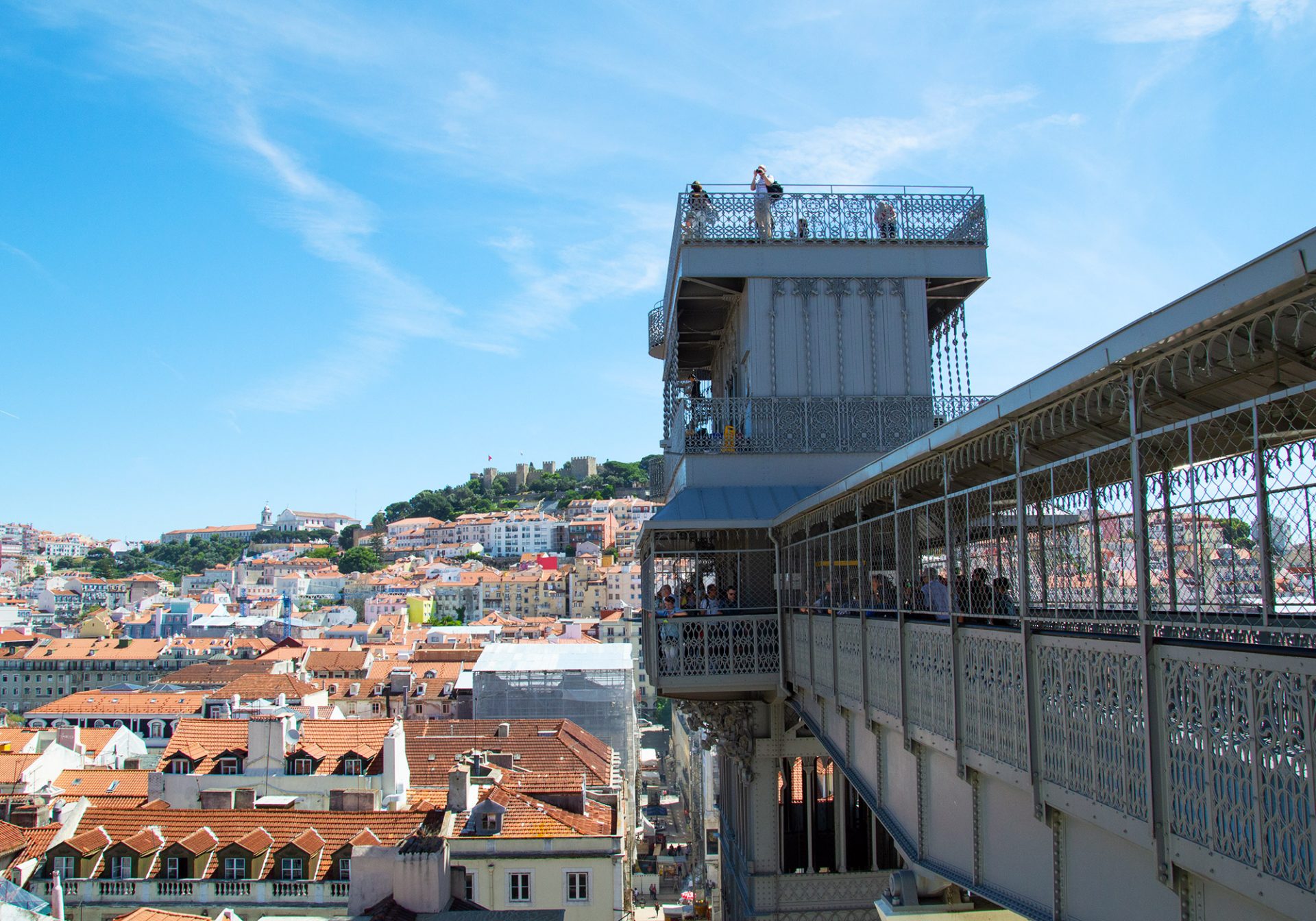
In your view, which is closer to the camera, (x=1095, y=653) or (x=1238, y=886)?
(x=1238, y=886)

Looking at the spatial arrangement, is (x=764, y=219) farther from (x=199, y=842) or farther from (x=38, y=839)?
(x=38, y=839)

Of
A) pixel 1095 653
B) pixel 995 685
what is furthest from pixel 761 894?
pixel 1095 653

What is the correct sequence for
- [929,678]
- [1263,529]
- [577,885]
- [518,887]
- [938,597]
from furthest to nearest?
[577,885] < [518,887] < [938,597] < [929,678] < [1263,529]

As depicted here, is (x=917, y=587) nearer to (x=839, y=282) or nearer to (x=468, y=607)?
(x=839, y=282)

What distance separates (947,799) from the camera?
766 cm

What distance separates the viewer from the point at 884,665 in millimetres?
8758

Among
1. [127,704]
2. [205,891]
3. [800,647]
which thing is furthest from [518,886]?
[127,704]

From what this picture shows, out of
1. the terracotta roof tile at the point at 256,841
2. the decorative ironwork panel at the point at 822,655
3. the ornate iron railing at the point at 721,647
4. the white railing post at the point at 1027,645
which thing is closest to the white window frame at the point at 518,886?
the terracotta roof tile at the point at 256,841

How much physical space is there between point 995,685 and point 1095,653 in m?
1.31

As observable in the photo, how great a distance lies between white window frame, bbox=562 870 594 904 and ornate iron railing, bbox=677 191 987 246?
46.7 feet

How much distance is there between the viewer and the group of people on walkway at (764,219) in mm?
16375

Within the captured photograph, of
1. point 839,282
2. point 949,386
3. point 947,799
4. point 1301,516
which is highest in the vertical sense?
point 839,282

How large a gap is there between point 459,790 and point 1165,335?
74.1 ft

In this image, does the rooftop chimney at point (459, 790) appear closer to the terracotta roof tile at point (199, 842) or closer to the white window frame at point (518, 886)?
the white window frame at point (518, 886)
